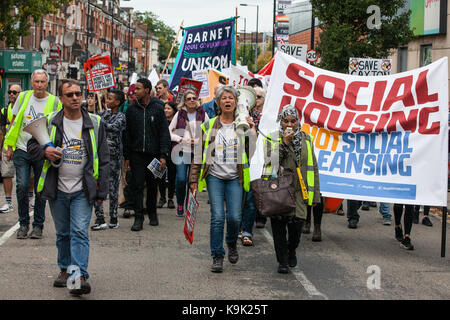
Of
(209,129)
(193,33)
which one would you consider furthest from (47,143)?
(193,33)

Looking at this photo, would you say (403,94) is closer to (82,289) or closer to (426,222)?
(426,222)

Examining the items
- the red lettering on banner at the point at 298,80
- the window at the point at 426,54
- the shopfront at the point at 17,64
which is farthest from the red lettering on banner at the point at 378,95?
the shopfront at the point at 17,64

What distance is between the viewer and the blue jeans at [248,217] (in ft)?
29.5

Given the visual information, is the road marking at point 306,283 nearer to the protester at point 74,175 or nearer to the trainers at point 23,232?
the protester at point 74,175

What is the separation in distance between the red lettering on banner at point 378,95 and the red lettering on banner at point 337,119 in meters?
0.28

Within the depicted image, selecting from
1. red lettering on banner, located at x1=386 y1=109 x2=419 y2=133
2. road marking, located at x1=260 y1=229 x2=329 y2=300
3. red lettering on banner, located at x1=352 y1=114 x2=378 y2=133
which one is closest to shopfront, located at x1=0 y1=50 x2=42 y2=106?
red lettering on banner, located at x1=352 y1=114 x2=378 y2=133

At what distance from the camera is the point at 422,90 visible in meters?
8.66

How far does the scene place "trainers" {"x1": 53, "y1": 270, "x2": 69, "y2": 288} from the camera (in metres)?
6.45

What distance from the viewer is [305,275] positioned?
7.29 metres

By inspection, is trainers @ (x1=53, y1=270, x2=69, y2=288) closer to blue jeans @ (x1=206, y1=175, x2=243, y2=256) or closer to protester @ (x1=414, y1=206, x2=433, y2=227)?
blue jeans @ (x1=206, y1=175, x2=243, y2=256)

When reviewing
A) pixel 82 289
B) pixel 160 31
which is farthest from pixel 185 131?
pixel 160 31

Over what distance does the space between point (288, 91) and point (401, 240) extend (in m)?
2.47

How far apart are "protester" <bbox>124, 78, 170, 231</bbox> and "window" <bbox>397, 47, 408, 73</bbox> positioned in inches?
840

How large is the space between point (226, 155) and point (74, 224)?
→ 6.15 feet
